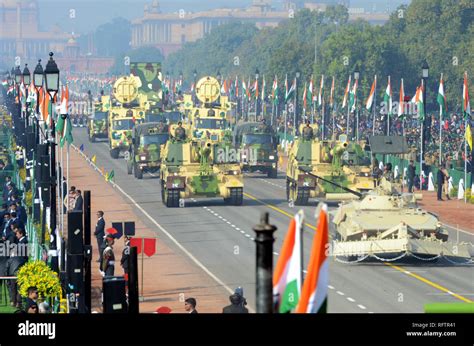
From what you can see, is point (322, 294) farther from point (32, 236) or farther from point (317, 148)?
point (317, 148)

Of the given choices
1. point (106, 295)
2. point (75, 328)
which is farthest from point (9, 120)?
point (75, 328)

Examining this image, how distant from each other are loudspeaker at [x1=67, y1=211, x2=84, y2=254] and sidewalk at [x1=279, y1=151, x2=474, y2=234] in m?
25.9

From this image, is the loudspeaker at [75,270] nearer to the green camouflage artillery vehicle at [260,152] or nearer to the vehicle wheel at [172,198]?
the vehicle wheel at [172,198]

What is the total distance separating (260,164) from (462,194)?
14179mm

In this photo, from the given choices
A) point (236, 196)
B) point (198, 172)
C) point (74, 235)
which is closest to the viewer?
point (74, 235)

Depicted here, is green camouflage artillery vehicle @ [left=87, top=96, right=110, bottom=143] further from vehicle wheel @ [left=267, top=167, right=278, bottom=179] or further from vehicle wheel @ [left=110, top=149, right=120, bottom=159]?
vehicle wheel @ [left=267, top=167, right=278, bottom=179]

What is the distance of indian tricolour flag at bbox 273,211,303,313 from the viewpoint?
12.3 meters

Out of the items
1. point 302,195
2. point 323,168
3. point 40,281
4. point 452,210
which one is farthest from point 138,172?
point 40,281

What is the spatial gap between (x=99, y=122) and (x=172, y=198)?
49034 mm

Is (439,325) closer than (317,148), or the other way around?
(439,325)

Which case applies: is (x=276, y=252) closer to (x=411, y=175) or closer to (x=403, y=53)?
(x=411, y=175)

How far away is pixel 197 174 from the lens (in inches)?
2108

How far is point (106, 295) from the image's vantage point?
20453 millimetres

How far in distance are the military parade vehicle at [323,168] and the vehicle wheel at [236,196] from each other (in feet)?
6.29
